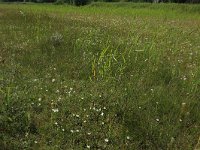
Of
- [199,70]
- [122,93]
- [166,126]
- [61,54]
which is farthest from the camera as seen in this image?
[61,54]

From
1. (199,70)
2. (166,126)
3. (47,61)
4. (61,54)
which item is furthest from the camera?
(61,54)

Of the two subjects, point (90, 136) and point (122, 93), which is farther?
point (122, 93)

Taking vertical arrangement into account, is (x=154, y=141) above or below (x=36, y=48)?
below

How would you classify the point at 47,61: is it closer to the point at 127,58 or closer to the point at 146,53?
the point at 127,58

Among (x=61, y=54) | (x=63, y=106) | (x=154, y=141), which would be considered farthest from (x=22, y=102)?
(x=61, y=54)

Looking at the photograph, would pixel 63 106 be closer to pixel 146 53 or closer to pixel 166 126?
pixel 166 126

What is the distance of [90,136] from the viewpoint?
516cm

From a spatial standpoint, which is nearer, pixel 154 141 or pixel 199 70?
pixel 154 141

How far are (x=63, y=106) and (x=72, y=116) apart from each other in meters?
0.35

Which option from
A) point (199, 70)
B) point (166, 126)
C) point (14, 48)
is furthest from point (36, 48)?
point (166, 126)

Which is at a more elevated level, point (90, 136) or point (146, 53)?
point (146, 53)

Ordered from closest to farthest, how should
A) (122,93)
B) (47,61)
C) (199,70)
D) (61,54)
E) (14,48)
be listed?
(122,93) < (199,70) < (47,61) < (61,54) < (14,48)

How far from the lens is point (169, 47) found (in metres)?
10.0

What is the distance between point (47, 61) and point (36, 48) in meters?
1.43
